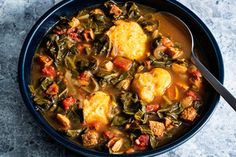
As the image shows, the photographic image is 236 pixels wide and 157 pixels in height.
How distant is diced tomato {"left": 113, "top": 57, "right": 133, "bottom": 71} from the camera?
13.2ft

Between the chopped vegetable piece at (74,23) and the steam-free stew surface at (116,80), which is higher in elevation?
the chopped vegetable piece at (74,23)

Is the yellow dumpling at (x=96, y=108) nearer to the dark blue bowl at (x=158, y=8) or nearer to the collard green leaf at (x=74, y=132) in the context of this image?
the collard green leaf at (x=74, y=132)

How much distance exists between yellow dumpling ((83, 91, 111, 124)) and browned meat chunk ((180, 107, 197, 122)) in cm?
61

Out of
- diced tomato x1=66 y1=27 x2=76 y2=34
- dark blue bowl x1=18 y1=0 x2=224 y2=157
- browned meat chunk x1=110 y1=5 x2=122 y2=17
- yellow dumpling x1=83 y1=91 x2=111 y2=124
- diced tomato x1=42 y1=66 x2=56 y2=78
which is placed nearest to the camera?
dark blue bowl x1=18 y1=0 x2=224 y2=157

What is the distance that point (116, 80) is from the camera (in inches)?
156

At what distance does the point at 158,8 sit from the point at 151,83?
0.94 meters

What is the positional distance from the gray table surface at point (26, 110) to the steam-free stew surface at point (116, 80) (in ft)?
1.03

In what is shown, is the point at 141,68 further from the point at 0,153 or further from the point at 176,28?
the point at 0,153

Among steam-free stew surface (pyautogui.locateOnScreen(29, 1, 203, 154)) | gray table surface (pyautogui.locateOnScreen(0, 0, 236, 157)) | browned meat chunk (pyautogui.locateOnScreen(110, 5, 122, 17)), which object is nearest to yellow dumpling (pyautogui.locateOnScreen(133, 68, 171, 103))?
steam-free stew surface (pyautogui.locateOnScreen(29, 1, 203, 154))

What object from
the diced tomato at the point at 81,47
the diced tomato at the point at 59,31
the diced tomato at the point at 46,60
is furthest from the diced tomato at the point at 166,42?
the diced tomato at the point at 46,60

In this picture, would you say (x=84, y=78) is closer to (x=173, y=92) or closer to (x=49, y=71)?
(x=49, y=71)

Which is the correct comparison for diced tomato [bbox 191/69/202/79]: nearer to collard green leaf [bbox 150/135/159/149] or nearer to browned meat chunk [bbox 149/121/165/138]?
browned meat chunk [bbox 149/121/165/138]

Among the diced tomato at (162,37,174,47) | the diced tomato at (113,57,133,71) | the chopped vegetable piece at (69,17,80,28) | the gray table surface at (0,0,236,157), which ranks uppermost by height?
the diced tomato at (162,37,174,47)

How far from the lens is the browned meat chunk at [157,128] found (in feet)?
12.1
